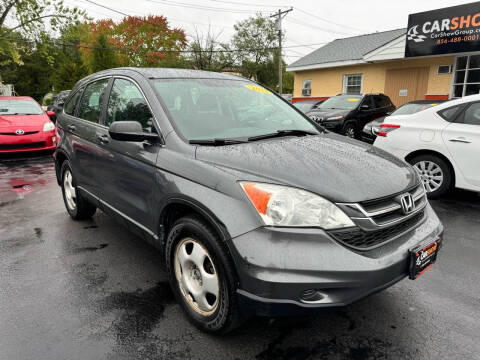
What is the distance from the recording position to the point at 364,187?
2088 millimetres

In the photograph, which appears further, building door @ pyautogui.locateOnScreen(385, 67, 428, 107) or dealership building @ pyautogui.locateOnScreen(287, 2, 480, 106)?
building door @ pyautogui.locateOnScreen(385, 67, 428, 107)

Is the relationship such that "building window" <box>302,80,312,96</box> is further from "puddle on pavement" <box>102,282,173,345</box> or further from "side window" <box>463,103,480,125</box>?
"puddle on pavement" <box>102,282,173,345</box>

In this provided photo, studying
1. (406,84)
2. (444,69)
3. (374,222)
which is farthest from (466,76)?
(374,222)

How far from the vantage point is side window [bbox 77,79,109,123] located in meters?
3.67

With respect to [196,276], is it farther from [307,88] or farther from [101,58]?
[101,58]

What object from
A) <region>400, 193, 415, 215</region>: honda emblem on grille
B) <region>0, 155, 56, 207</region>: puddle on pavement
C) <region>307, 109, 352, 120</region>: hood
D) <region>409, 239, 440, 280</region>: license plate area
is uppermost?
<region>307, 109, 352, 120</region>: hood

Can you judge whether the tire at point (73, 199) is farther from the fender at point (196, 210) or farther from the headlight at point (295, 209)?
the headlight at point (295, 209)

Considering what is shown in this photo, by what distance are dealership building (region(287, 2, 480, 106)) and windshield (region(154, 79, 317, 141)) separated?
1302 cm

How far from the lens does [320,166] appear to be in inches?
87.0

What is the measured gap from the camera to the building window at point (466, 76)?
1392 cm

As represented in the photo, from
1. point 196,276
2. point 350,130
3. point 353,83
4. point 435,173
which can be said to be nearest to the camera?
point 196,276

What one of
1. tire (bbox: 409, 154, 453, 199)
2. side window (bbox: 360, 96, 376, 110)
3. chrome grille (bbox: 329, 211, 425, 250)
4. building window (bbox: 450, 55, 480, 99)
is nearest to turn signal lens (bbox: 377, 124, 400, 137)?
tire (bbox: 409, 154, 453, 199)

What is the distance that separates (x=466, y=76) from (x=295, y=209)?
15510mm

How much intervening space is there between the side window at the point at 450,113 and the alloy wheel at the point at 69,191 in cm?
507
